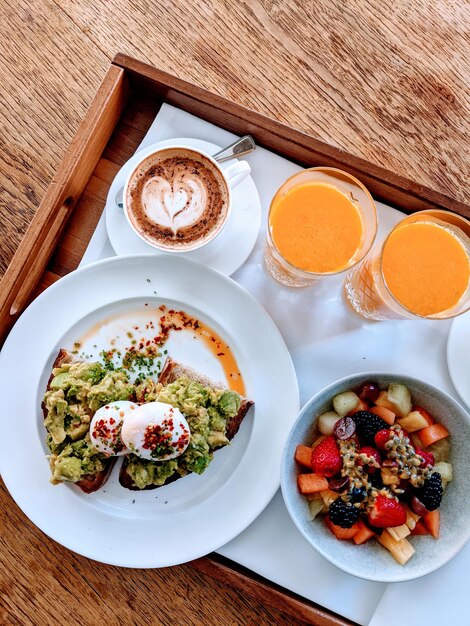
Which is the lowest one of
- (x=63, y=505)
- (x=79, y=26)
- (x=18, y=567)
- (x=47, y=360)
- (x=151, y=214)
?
(x=18, y=567)

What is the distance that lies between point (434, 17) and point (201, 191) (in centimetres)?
100

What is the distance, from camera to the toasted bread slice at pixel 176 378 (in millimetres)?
1721

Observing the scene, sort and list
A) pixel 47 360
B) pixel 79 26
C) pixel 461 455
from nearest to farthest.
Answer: pixel 461 455
pixel 47 360
pixel 79 26

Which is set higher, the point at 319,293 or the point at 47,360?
the point at 319,293

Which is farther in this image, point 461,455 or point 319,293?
point 319,293

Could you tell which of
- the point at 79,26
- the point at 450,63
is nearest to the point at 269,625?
the point at 450,63

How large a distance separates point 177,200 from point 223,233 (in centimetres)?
17

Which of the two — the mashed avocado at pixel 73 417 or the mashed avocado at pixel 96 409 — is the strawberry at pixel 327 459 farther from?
the mashed avocado at pixel 73 417

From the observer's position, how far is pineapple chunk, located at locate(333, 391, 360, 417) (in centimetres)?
164

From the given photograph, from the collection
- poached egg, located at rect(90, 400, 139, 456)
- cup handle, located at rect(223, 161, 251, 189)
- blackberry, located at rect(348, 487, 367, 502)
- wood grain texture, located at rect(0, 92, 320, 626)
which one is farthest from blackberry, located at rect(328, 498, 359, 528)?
cup handle, located at rect(223, 161, 251, 189)

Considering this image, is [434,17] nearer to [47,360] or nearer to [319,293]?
[319,293]

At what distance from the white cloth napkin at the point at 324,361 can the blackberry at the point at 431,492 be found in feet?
0.98

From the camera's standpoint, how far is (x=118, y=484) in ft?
5.76

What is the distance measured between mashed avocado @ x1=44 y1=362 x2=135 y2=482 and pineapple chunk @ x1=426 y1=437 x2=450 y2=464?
36.1 inches
